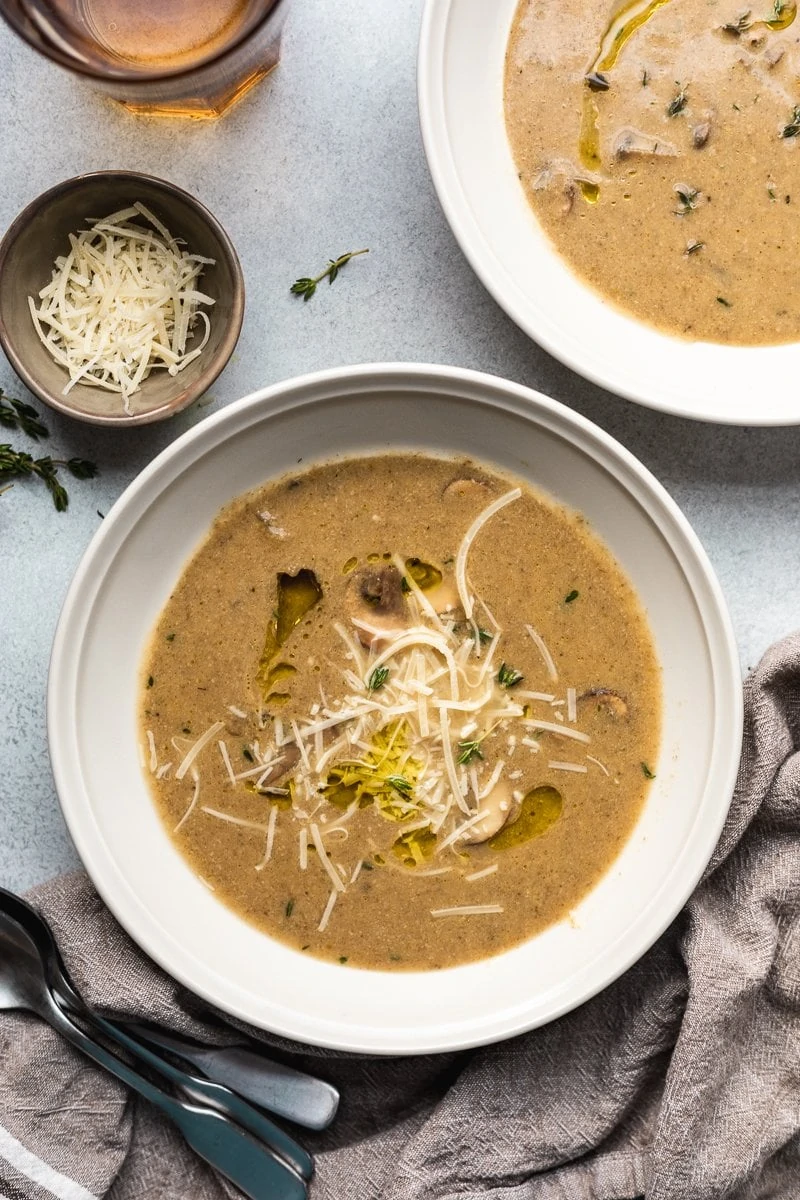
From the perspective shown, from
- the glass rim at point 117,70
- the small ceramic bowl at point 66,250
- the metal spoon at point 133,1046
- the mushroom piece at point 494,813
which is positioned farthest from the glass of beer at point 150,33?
the metal spoon at point 133,1046

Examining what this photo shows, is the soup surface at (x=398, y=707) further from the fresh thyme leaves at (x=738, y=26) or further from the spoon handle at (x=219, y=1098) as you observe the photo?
the fresh thyme leaves at (x=738, y=26)

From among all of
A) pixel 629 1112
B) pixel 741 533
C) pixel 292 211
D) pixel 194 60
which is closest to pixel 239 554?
pixel 292 211

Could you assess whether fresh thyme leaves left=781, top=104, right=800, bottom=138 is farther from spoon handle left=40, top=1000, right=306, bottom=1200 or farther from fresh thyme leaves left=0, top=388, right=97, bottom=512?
spoon handle left=40, top=1000, right=306, bottom=1200

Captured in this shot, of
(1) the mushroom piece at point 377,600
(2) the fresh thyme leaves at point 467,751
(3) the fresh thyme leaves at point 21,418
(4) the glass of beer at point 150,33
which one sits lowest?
(2) the fresh thyme leaves at point 467,751

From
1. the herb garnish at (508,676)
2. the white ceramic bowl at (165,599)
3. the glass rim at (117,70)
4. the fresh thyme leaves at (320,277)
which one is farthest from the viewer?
the fresh thyme leaves at (320,277)

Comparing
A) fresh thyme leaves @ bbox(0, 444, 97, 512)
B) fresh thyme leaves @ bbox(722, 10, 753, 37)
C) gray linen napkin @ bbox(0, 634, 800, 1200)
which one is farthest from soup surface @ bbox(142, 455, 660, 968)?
fresh thyme leaves @ bbox(722, 10, 753, 37)

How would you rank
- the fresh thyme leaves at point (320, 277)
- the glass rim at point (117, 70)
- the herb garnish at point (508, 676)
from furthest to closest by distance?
the fresh thyme leaves at point (320, 277) < the herb garnish at point (508, 676) < the glass rim at point (117, 70)

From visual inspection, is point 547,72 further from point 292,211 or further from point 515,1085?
point 515,1085
